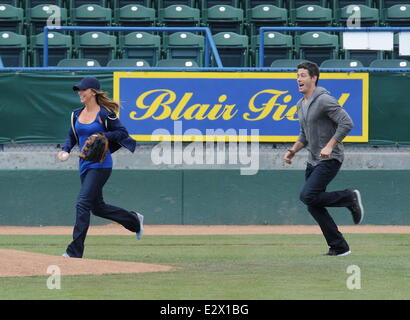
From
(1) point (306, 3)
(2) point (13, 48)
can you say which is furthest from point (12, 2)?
(1) point (306, 3)

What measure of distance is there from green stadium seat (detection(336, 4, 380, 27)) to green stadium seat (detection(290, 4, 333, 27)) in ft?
0.65

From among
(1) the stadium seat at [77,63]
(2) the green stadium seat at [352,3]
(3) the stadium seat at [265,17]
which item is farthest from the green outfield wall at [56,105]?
(2) the green stadium seat at [352,3]

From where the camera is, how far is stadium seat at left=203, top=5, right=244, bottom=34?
19547mm

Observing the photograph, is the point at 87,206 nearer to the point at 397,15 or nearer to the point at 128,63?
the point at 128,63

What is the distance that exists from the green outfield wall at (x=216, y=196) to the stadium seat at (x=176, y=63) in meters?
1.87

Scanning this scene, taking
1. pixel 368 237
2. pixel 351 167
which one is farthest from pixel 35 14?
pixel 368 237

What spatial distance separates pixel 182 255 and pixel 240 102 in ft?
19.7

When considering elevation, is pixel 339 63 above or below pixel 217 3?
below

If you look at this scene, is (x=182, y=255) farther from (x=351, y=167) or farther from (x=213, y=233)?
(x=351, y=167)

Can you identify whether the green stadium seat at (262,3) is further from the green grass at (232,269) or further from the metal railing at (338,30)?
the green grass at (232,269)

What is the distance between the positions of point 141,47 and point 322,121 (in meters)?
8.22

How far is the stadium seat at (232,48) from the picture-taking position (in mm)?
18766

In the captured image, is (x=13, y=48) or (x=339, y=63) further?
(x=13, y=48)

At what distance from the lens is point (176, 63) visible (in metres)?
17.5
